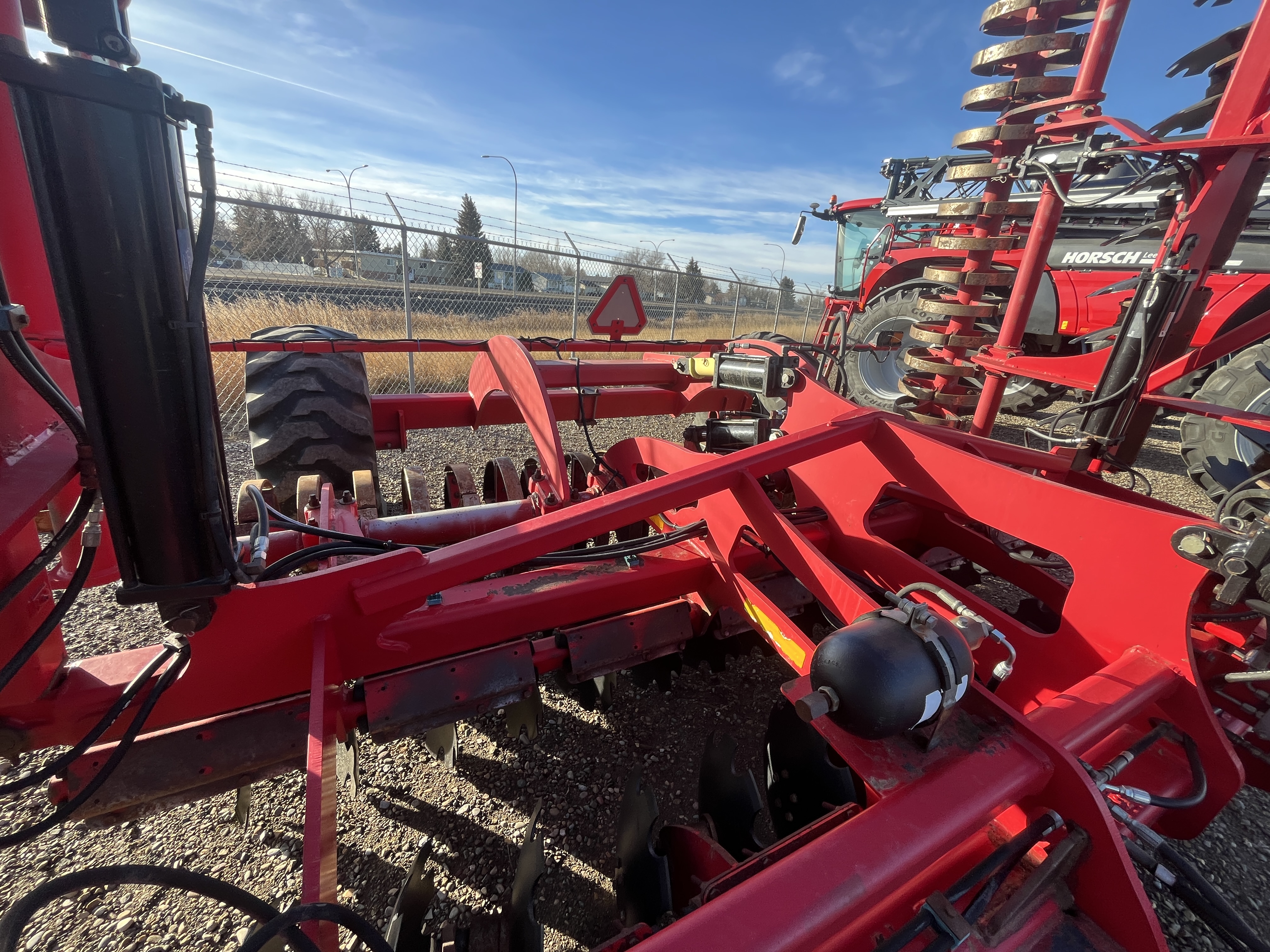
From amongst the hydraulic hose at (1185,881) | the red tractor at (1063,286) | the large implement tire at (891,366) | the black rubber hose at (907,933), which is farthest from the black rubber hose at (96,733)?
the large implement tire at (891,366)

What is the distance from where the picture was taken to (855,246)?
9414mm

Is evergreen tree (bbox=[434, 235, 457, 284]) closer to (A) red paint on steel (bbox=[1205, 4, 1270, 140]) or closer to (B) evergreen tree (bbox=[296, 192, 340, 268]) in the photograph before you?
(B) evergreen tree (bbox=[296, 192, 340, 268])

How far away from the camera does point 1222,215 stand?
304cm

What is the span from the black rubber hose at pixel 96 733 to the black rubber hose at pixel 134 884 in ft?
0.85

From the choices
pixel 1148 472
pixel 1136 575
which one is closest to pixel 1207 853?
pixel 1136 575

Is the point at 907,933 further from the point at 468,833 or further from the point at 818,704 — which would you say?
the point at 468,833

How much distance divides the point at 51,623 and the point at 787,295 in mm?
25165

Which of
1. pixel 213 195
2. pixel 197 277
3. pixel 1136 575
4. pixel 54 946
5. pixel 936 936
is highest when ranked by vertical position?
pixel 213 195

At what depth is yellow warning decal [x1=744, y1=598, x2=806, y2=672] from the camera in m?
1.65

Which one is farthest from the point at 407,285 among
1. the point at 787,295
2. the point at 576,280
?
the point at 787,295

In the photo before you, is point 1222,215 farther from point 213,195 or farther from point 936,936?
point 213,195

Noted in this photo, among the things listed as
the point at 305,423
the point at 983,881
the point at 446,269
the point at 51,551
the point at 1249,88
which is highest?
the point at 1249,88

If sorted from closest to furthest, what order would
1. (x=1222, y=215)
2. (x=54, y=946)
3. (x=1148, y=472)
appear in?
1. (x=54, y=946)
2. (x=1222, y=215)
3. (x=1148, y=472)

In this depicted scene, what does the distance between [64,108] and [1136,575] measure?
2.41 meters
